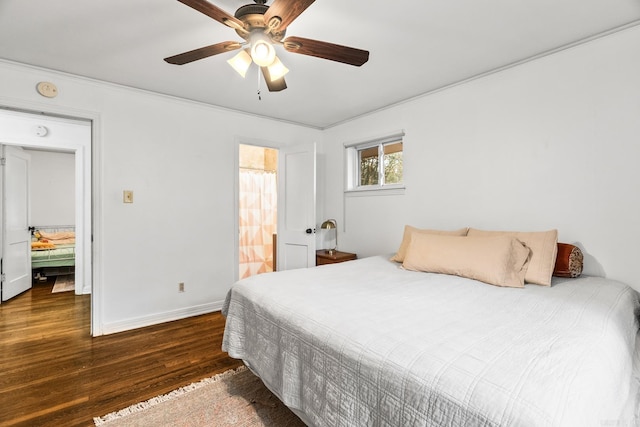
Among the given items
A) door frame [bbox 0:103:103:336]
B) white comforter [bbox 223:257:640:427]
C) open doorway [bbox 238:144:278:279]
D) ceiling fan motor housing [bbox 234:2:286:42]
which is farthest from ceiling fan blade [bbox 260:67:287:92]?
open doorway [bbox 238:144:278:279]

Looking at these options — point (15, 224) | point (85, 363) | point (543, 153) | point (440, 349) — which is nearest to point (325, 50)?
point (440, 349)

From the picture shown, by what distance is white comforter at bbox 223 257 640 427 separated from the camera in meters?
0.81

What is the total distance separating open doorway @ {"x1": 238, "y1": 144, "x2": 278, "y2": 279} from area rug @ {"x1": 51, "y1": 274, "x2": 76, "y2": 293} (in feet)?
8.15

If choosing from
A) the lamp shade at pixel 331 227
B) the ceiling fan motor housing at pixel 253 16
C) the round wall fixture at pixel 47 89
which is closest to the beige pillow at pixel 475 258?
the lamp shade at pixel 331 227

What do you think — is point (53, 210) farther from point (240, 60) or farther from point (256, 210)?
point (240, 60)

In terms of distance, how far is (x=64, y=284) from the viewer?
461cm

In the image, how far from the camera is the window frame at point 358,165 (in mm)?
3397

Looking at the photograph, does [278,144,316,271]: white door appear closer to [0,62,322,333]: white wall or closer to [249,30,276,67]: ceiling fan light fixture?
[0,62,322,333]: white wall

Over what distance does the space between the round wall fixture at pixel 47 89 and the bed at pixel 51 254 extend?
10.6 ft

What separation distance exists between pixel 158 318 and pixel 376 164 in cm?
304

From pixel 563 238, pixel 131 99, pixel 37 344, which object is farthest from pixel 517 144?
pixel 37 344

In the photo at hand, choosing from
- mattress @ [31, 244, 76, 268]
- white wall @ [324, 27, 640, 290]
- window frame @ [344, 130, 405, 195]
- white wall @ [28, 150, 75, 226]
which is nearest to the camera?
white wall @ [324, 27, 640, 290]

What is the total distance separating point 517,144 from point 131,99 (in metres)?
3.58

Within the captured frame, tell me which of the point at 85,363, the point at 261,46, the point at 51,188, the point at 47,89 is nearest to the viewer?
the point at 261,46
